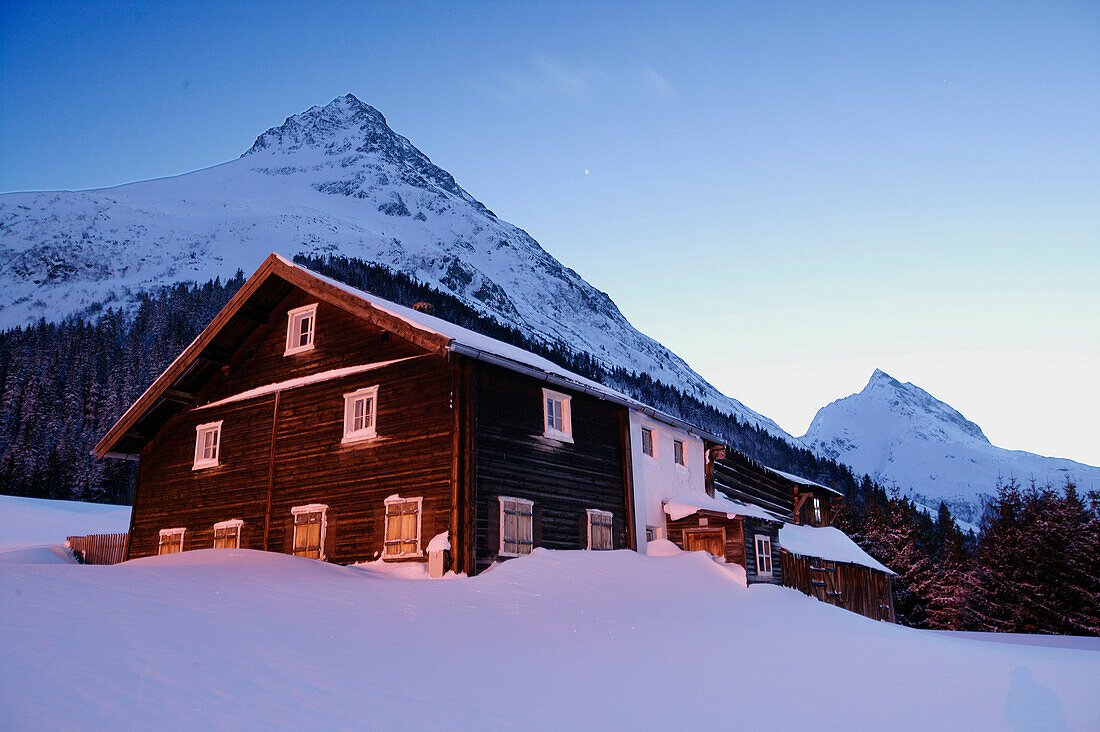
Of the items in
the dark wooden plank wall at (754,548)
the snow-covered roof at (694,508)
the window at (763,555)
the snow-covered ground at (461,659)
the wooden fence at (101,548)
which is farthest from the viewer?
the window at (763,555)

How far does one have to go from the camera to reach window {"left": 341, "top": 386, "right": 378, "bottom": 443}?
21328 millimetres

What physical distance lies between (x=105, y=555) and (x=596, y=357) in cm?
16122

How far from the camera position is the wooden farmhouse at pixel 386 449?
19.8 meters

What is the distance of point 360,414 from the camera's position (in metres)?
21.7

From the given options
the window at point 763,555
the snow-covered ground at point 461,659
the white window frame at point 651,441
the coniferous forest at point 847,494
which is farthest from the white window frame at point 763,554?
the coniferous forest at point 847,494

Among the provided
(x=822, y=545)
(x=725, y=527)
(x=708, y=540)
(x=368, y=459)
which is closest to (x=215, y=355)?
(x=368, y=459)

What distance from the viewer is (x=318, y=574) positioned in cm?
1627

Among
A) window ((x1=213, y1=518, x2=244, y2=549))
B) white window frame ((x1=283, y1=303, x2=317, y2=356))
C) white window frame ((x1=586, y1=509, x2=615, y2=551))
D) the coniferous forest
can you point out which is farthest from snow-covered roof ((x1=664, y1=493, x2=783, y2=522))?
the coniferous forest

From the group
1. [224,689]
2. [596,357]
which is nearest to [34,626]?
[224,689]

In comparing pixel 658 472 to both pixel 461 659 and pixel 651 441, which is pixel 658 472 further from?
pixel 461 659

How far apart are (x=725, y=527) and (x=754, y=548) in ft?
5.05

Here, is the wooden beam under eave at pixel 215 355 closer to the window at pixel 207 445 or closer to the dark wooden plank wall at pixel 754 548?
the window at pixel 207 445

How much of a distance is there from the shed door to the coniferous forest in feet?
58.9

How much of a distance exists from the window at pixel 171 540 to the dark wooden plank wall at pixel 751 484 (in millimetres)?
21600
